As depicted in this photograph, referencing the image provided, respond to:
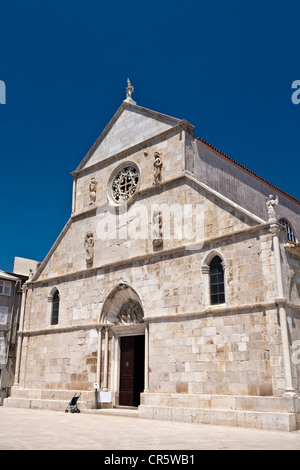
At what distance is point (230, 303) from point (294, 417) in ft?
12.1

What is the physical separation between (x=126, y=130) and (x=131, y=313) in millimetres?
8087

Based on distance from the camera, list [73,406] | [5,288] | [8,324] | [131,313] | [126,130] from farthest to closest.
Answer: [5,288] → [8,324] → [126,130] → [131,313] → [73,406]

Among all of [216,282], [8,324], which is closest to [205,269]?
[216,282]

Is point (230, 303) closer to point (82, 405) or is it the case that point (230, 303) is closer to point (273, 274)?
point (273, 274)

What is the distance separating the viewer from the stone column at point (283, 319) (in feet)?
39.3

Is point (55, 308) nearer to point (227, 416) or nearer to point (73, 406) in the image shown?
point (73, 406)

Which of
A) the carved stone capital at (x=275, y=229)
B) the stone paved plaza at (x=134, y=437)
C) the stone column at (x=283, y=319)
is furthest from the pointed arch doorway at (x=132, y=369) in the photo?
the carved stone capital at (x=275, y=229)

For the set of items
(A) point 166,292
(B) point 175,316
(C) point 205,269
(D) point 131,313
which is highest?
(C) point 205,269

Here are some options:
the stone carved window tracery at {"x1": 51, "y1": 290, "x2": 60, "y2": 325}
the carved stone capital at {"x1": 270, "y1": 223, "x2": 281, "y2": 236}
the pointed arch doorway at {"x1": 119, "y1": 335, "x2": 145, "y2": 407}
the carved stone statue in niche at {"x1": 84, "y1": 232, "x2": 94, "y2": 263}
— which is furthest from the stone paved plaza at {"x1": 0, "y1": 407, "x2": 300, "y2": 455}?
the carved stone statue in niche at {"x1": 84, "y1": 232, "x2": 94, "y2": 263}

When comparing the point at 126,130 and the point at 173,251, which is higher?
the point at 126,130

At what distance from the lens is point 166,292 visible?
15.8 metres

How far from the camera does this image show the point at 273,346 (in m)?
12.5

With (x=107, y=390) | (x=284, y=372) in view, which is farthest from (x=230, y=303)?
(x=107, y=390)

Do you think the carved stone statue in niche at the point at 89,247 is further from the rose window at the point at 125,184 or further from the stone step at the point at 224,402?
the stone step at the point at 224,402
